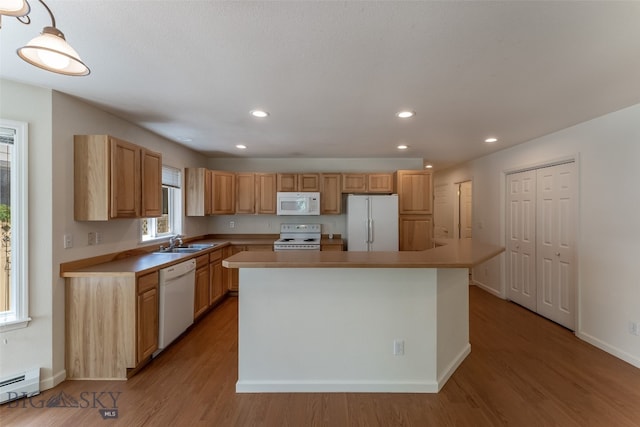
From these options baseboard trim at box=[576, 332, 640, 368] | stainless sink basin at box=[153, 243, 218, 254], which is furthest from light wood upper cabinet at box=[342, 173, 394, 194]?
baseboard trim at box=[576, 332, 640, 368]

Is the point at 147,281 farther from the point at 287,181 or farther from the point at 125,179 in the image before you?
the point at 287,181

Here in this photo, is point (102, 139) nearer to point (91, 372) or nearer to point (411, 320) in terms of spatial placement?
point (91, 372)

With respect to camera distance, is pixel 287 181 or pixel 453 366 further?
pixel 287 181

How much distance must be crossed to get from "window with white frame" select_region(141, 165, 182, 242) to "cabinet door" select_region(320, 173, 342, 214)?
2313mm

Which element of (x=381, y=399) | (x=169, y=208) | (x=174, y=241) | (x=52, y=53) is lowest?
(x=381, y=399)

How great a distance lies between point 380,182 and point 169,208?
3.48 meters

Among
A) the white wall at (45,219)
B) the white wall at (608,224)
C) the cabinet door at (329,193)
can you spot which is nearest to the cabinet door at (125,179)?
the white wall at (45,219)

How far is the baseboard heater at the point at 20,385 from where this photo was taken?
2.09m

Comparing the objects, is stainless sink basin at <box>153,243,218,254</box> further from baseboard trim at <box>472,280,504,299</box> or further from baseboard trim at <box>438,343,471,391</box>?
baseboard trim at <box>472,280,504,299</box>

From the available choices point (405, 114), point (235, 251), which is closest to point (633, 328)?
point (405, 114)

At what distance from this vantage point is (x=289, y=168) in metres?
5.33

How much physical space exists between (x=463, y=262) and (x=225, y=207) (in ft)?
13.0

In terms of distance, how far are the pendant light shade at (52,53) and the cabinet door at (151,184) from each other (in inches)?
72.9

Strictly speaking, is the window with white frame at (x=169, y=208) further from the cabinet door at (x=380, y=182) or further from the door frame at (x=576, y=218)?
the door frame at (x=576, y=218)
